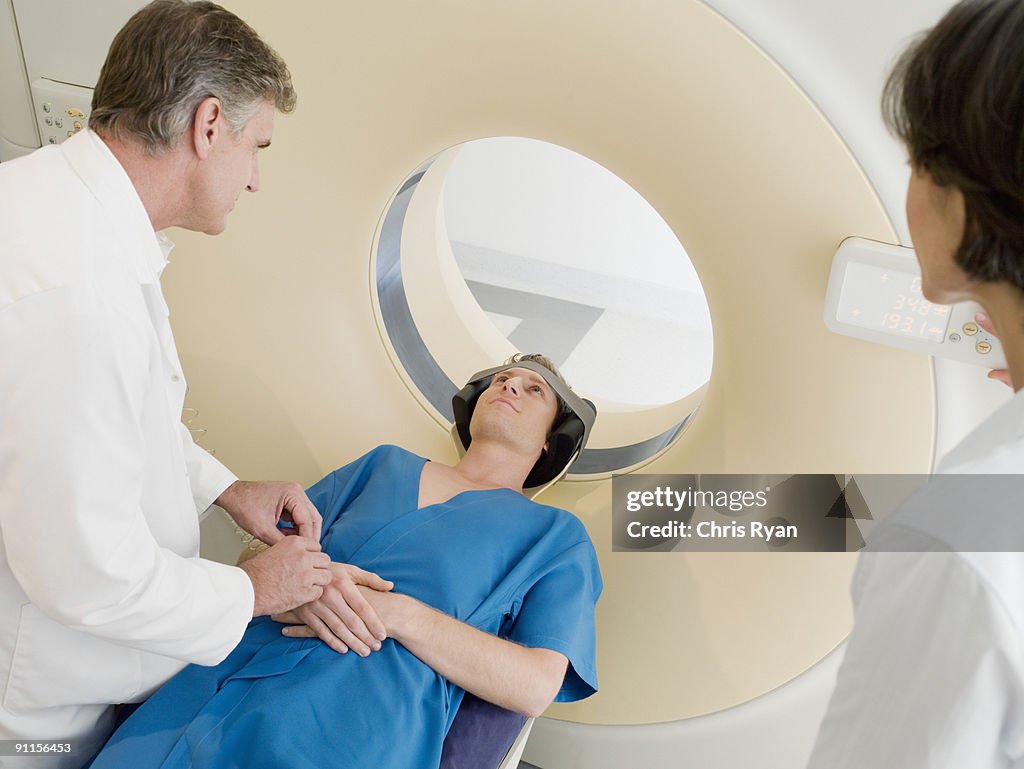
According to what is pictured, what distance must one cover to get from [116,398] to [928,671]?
2.81ft

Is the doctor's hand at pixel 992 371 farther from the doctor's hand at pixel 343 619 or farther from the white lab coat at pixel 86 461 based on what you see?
the white lab coat at pixel 86 461

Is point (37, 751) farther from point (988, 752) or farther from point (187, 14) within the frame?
point (988, 752)

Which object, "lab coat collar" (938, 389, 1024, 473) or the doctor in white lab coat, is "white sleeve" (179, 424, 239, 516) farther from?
"lab coat collar" (938, 389, 1024, 473)

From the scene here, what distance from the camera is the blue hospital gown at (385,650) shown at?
132 centimetres

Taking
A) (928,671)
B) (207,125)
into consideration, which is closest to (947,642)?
(928,671)

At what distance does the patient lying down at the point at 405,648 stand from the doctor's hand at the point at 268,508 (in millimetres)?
56

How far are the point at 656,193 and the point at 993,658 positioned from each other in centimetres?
103

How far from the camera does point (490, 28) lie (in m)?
1.50

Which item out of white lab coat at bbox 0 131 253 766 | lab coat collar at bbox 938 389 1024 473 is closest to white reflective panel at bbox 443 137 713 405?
white lab coat at bbox 0 131 253 766

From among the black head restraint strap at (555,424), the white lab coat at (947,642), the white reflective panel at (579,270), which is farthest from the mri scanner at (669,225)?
the white reflective panel at (579,270)

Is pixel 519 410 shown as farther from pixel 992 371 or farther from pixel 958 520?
pixel 958 520

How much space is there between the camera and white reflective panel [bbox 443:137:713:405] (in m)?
4.17

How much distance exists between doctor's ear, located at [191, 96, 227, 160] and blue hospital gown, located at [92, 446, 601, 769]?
0.72m

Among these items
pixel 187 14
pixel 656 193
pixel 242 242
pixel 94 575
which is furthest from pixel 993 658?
pixel 242 242
